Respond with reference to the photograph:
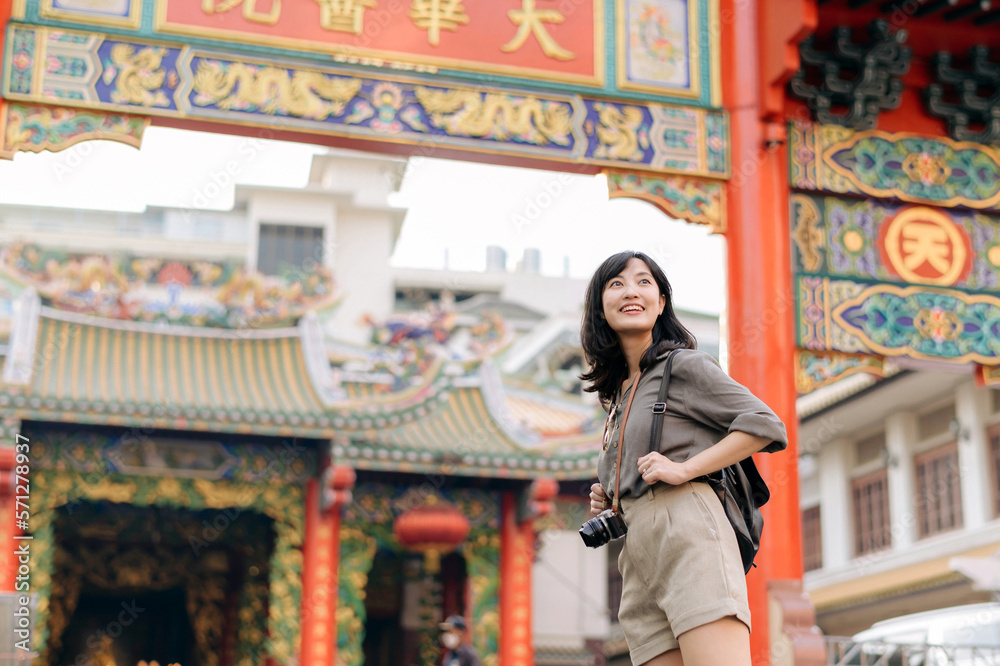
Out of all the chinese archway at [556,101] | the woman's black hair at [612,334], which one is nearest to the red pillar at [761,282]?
the chinese archway at [556,101]

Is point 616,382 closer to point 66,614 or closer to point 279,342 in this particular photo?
point 279,342

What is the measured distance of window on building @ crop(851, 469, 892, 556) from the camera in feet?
53.4

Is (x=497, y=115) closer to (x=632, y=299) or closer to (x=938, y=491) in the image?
(x=632, y=299)

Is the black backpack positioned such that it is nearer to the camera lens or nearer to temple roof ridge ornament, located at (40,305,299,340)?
the camera lens

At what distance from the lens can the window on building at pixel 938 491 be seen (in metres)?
14.9

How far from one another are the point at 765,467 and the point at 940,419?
10672 mm

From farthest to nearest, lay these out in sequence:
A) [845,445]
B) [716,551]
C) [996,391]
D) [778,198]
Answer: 1. [845,445]
2. [996,391]
3. [778,198]
4. [716,551]

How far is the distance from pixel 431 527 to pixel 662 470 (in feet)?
33.4

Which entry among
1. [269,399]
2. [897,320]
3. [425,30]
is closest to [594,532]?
[425,30]

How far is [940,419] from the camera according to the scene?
1552cm

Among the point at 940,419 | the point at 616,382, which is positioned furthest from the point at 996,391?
the point at 616,382

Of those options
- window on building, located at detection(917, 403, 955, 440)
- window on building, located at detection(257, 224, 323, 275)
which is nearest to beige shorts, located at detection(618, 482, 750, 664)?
window on building, located at detection(917, 403, 955, 440)

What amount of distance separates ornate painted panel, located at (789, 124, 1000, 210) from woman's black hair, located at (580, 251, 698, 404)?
3956 millimetres

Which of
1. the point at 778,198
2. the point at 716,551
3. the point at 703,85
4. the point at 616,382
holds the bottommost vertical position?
the point at 716,551
